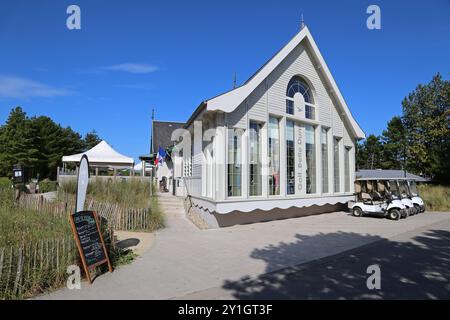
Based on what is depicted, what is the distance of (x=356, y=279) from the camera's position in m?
5.99

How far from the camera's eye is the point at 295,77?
50.4 feet

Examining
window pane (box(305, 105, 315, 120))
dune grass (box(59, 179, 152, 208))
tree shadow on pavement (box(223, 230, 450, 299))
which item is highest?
window pane (box(305, 105, 315, 120))

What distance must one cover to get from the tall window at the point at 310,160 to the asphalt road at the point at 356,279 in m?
6.83

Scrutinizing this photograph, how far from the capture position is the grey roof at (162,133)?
30064 mm

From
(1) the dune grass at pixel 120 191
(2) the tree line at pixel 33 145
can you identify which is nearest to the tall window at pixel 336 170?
(1) the dune grass at pixel 120 191

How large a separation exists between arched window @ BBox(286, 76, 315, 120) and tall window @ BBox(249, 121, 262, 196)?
8.19ft

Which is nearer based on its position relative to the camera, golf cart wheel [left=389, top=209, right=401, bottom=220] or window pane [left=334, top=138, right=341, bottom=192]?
golf cart wheel [left=389, top=209, right=401, bottom=220]

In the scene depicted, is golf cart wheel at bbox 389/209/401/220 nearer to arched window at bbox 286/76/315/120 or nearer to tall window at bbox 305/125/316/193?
tall window at bbox 305/125/316/193

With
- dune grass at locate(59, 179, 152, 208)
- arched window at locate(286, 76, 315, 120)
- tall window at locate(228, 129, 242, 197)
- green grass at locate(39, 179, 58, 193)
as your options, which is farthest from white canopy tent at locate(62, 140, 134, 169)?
arched window at locate(286, 76, 315, 120)

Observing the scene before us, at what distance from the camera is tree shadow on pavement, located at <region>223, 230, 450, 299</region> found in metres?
5.26

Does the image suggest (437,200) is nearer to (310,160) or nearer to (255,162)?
(310,160)

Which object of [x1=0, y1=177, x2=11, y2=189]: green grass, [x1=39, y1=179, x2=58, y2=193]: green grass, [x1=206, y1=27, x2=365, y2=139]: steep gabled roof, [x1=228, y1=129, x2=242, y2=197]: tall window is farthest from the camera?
[x1=39, y1=179, x2=58, y2=193]: green grass

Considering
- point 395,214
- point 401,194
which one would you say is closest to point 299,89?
point 395,214
